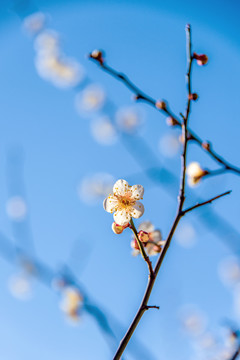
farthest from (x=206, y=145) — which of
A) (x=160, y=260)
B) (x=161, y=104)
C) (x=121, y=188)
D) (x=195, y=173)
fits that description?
(x=160, y=260)

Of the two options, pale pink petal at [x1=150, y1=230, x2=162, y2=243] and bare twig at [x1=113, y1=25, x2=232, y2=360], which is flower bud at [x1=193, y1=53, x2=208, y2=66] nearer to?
bare twig at [x1=113, y1=25, x2=232, y2=360]

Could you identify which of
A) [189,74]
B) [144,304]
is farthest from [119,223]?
[189,74]

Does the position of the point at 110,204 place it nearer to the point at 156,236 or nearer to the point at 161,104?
the point at 156,236

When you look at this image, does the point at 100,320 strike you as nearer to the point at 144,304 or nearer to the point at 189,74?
the point at 144,304

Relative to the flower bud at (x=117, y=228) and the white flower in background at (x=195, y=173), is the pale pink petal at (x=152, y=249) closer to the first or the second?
the flower bud at (x=117, y=228)

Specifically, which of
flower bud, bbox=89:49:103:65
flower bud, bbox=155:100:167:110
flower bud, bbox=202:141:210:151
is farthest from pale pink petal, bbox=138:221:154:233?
flower bud, bbox=89:49:103:65

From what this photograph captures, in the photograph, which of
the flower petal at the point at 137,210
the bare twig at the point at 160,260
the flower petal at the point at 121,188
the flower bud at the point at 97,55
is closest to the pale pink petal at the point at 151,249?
the flower petal at the point at 137,210
